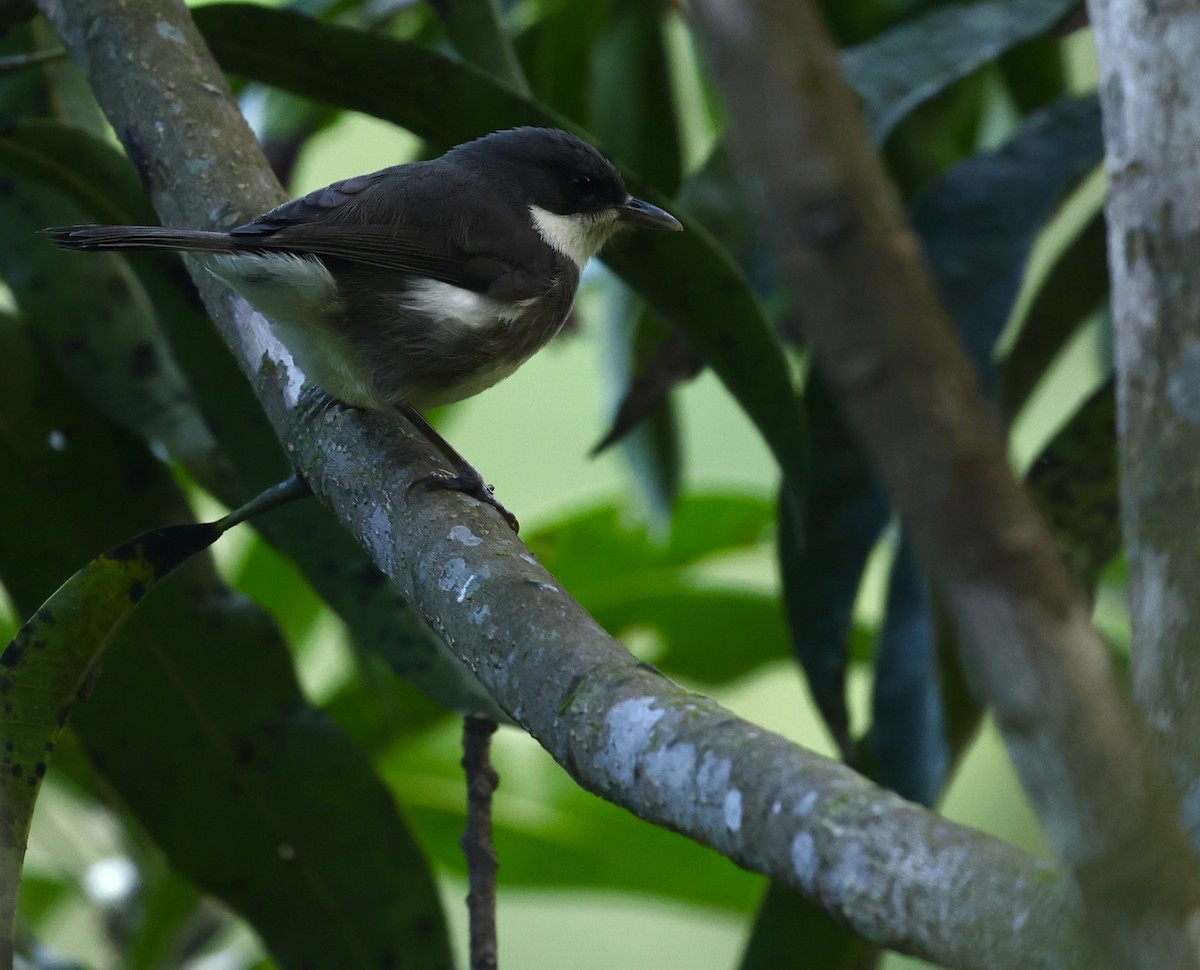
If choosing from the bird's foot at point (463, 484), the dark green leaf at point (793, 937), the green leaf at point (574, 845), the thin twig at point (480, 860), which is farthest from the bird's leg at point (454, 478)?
the green leaf at point (574, 845)

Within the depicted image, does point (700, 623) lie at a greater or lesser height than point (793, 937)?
greater

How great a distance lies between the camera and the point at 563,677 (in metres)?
0.99

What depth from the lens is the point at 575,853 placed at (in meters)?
2.88

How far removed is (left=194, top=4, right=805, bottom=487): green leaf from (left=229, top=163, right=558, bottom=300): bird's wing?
109 millimetres

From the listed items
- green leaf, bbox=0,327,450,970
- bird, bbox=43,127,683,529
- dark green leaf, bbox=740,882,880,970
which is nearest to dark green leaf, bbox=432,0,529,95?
bird, bbox=43,127,683,529

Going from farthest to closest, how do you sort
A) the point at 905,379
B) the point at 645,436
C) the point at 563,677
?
1. the point at 645,436
2. the point at 563,677
3. the point at 905,379

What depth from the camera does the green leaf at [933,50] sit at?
2.27 m

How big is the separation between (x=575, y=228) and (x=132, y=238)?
911mm

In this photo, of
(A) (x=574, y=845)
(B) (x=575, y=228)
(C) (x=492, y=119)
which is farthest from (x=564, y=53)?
(A) (x=574, y=845)

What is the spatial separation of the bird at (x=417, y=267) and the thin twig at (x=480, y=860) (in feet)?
1.02

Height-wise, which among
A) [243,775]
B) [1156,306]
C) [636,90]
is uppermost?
[636,90]

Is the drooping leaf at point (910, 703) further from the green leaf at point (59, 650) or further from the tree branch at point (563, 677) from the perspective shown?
the green leaf at point (59, 650)

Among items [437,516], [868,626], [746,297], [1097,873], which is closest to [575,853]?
[868,626]

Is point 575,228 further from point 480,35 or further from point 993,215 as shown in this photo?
point 993,215
